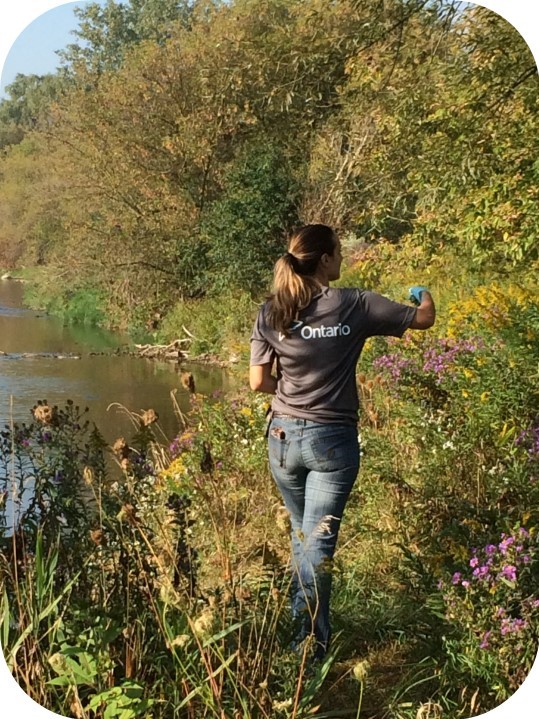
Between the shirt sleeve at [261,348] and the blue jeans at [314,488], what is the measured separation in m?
0.21

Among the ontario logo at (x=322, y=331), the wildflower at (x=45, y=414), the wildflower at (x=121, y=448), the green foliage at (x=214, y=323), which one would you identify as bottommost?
the green foliage at (x=214, y=323)

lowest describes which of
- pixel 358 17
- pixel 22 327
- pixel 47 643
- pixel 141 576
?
pixel 22 327

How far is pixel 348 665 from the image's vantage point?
10.8 ft

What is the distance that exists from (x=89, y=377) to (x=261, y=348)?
8294 mm

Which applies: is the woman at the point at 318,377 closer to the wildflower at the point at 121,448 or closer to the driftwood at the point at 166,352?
the wildflower at the point at 121,448

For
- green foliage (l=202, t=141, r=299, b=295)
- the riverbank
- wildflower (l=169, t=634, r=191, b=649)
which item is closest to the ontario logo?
the riverbank

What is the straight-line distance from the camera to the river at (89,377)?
8469 millimetres

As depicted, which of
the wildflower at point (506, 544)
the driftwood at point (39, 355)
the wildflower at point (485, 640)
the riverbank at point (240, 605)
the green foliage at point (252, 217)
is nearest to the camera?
the riverbank at point (240, 605)

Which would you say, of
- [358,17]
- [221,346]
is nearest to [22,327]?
[221,346]

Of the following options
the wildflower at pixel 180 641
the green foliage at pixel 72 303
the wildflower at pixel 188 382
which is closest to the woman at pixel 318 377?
the wildflower at pixel 188 382

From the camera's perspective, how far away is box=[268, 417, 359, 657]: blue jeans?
3.03 m

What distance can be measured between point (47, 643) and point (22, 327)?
14.6 metres

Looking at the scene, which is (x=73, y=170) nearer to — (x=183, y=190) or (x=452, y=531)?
(x=183, y=190)

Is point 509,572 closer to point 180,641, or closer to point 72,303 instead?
point 180,641
